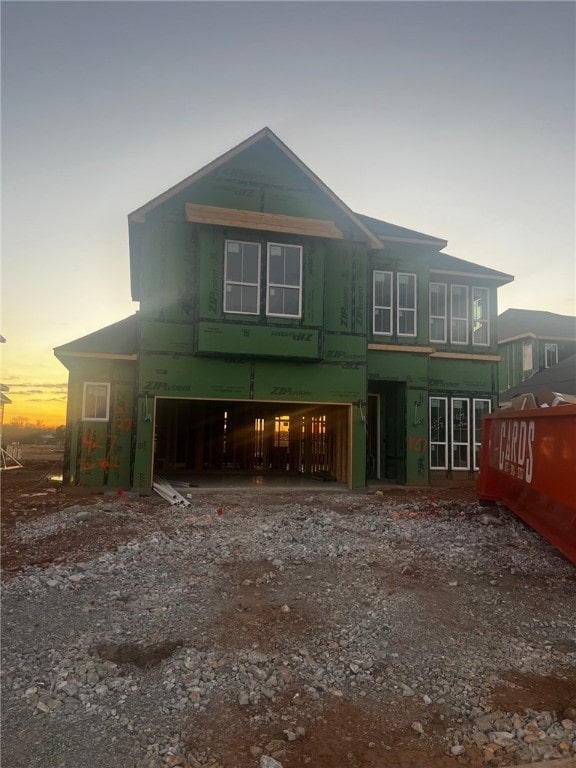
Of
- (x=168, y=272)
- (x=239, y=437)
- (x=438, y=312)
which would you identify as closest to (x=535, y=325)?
(x=438, y=312)

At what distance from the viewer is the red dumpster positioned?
645cm

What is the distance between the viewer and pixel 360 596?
6.37 metres

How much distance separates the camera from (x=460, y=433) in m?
18.0

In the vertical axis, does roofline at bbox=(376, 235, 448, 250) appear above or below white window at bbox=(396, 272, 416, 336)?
above

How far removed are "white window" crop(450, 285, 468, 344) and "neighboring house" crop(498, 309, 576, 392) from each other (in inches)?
540

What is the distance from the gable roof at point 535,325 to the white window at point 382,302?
17714 millimetres

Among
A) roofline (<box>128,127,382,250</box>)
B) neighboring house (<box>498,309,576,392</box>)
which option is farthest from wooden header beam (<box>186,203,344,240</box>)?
neighboring house (<box>498,309,576,392</box>)

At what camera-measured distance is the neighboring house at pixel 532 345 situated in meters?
30.9

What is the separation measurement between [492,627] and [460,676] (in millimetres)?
1219

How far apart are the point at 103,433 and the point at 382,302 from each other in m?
9.98

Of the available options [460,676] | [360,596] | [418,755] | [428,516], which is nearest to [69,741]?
[418,755]

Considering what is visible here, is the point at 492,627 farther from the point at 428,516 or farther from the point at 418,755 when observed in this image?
the point at 428,516

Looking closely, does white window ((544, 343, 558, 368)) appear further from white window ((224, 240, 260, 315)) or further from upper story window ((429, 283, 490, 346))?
white window ((224, 240, 260, 315))

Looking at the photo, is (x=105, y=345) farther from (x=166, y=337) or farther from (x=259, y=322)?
(x=259, y=322)
